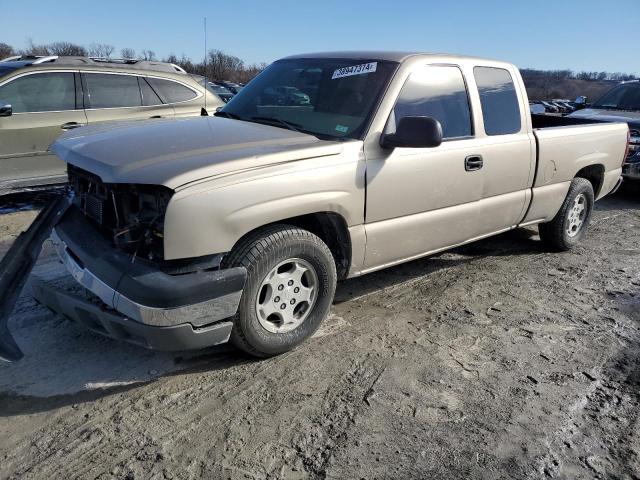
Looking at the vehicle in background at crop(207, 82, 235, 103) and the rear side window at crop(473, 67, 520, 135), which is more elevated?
the rear side window at crop(473, 67, 520, 135)

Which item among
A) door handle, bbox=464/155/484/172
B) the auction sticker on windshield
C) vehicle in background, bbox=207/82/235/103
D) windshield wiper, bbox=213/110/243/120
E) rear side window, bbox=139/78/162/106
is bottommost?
vehicle in background, bbox=207/82/235/103

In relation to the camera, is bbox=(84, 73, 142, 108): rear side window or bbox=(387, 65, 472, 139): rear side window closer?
bbox=(387, 65, 472, 139): rear side window

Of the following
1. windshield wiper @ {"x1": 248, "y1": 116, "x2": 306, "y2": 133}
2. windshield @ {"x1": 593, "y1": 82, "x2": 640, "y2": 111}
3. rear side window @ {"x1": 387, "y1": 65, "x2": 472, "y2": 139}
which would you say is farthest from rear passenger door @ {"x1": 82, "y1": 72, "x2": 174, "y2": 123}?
windshield @ {"x1": 593, "y1": 82, "x2": 640, "y2": 111}

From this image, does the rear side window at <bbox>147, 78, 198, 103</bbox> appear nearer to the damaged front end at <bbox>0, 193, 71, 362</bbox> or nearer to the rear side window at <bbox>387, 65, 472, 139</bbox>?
the damaged front end at <bbox>0, 193, 71, 362</bbox>

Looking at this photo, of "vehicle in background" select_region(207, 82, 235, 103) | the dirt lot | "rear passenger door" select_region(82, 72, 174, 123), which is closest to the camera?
the dirt lot

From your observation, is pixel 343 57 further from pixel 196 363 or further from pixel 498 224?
pixel 196 363

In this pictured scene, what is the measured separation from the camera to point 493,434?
107 inches

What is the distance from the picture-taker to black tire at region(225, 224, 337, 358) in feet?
9.68

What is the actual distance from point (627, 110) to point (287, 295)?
9.03m

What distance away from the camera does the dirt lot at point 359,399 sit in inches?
Answer: 97.4

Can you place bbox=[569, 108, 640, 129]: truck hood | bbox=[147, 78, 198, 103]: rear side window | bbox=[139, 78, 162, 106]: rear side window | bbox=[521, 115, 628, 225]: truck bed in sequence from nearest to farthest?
bbox=[521, 115, 628, 225]: truck bed < bbox=[139, 78, 162, 106]: rear side window < bbox=[147, 78, 198, 103]: rear side window < bbox=[569, 108, 640, 129]: truck hood

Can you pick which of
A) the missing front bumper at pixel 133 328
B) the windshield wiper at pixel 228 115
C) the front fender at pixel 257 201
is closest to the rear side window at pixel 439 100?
the front fender at pixel 257 201

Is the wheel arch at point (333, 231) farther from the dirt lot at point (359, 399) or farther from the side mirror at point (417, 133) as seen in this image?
the side mirror at point (417, 133)

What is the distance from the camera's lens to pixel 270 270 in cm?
304
